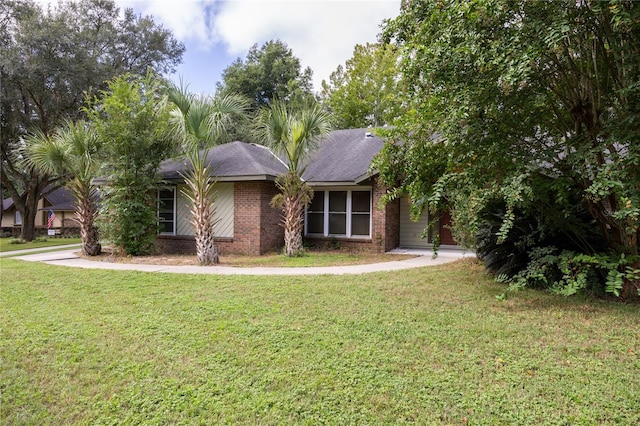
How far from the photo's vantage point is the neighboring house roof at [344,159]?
1230 cm

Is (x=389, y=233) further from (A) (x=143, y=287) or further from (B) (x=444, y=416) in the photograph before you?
(B) (x=444, y=416)

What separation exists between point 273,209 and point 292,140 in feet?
8.80

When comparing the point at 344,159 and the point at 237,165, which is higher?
the point at 344,159

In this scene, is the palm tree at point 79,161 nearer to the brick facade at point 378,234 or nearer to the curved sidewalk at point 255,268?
the curved sidewalk at point 255,268

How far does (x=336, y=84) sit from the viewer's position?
104ft

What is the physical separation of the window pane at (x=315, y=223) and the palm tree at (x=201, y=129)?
4.17 m

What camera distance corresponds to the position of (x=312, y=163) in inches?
557

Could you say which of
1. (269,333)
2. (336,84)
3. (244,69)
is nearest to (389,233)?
(269,333)

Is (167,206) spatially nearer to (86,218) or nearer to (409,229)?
(86,218)

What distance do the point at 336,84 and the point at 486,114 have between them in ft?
90.5

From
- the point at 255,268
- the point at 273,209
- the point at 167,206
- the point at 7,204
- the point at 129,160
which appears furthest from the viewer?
the point at 7,204

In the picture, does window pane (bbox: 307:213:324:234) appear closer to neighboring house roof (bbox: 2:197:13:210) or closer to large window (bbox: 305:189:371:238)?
Result: large window (bbox: 305:189:371:238)

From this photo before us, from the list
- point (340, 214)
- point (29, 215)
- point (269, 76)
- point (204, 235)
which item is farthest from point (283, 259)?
point (269, 76)

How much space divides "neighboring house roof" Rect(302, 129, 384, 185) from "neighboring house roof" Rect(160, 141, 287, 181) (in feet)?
4.11
